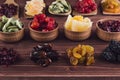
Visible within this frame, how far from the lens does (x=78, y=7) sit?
200 centimetres

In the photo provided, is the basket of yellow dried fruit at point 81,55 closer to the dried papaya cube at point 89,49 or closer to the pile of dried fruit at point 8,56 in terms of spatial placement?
the dried papaya cube at point 89,49

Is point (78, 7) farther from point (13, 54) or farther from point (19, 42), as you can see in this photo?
point (13, 54)

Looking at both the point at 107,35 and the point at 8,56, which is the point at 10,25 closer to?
the point at 8,56

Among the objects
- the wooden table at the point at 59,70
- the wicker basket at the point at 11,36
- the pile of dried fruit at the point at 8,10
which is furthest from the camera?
the pile of dried fruit at the point at 8,10

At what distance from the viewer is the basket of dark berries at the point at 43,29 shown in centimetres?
174

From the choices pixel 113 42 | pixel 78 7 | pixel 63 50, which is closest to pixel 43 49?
pixel 63 50

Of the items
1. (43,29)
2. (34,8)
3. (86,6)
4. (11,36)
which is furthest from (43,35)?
(86,6)

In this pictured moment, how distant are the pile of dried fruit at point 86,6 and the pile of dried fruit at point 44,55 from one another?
0.41 meters

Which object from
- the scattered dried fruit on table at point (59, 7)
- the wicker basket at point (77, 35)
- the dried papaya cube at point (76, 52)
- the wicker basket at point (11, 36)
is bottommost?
the dried papaya cube at point (76, 52)

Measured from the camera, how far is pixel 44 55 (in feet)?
5.25

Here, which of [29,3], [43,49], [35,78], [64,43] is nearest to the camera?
[35,78]

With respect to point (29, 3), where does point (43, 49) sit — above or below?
below

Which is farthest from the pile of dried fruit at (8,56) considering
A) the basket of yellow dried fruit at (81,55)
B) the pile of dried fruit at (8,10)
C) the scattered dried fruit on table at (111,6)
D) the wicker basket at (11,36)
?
the scattered dried fruit on table at (111,6)

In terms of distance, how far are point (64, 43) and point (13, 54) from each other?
27cm
